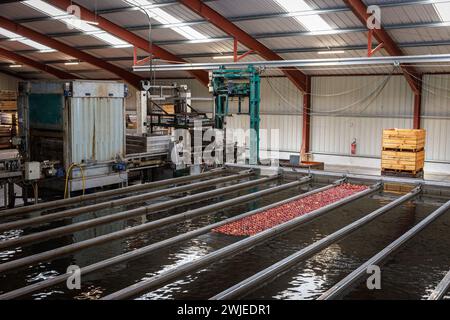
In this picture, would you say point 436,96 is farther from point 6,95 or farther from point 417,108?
point 6,95

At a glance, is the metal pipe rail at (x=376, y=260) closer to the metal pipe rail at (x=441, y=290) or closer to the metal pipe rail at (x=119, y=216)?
the metal pipe rail at (x=441, y=290)

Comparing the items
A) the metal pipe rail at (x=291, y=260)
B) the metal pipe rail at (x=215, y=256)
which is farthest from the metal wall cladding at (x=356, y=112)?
the metal pipe rail at (x=215, y=256)

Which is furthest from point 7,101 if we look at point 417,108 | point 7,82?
point 417,108

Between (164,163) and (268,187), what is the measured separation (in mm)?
4356

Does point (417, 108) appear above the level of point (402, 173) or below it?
above

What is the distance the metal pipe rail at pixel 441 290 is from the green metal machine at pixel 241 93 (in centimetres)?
1031

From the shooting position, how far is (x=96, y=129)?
1205cm

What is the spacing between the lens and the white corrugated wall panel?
74.5 ft

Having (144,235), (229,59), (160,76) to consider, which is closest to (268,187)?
(144,235)

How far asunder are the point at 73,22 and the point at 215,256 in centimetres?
1752

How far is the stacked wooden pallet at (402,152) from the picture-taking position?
18.1 m

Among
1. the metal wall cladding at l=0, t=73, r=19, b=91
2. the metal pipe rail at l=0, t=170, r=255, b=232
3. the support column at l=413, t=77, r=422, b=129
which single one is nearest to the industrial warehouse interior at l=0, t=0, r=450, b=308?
the metal pipe rail at l=0, t=170, r=255, b=232

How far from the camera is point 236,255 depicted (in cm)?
650

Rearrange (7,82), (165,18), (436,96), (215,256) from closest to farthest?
(215,256)
(165,18)
(436,96)
(7,82)
